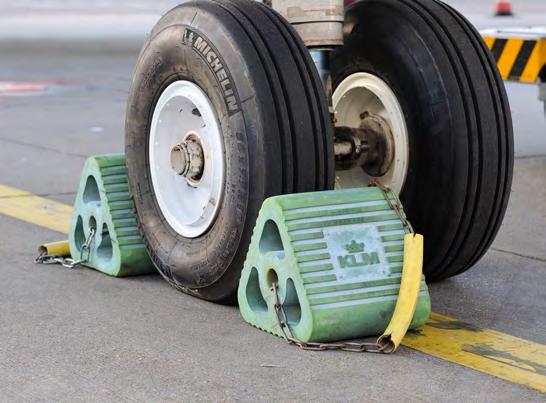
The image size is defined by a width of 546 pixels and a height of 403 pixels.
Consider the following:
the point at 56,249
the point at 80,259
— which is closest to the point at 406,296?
the point at 80,259

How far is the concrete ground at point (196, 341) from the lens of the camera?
3461 mm

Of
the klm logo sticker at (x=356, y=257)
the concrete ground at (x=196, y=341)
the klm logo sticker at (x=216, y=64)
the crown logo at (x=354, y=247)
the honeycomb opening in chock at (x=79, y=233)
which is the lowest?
the concrete ground at (x=196, y=341)

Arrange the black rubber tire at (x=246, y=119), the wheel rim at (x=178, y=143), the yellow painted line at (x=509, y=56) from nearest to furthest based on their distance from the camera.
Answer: the black rubber tire at (x=246, y=119) → the wheel rim at (x=178, y=143) → the yellow painted line at (x=509, y=56)

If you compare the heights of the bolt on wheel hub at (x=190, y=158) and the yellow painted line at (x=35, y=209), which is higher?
the bolt on wheel hub at (x=190, y=158)

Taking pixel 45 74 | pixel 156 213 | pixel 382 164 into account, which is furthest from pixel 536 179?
pixel 45 74

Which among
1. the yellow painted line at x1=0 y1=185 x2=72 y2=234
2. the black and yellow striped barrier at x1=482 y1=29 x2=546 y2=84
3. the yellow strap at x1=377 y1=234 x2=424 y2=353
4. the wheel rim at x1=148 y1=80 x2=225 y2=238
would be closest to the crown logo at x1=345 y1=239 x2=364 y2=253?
the yellow strap at x1=377 y1=234 x2=424 y2=353

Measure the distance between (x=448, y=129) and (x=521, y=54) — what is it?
11.8 ft

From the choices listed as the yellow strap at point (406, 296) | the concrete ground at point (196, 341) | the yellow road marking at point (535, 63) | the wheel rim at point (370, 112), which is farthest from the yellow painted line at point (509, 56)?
the yellow strap at point (406, 296)

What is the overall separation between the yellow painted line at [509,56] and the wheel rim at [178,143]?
369cm

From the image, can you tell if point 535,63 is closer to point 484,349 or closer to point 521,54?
point 521,54

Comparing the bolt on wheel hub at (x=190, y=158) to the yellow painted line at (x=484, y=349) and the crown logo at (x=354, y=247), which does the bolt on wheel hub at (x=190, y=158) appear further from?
the yellow painted line at (x=484, y=349)

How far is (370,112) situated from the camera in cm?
491

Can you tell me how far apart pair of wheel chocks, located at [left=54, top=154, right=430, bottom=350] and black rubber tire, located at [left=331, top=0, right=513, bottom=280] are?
42cm

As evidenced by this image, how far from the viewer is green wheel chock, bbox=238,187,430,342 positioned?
386cm
